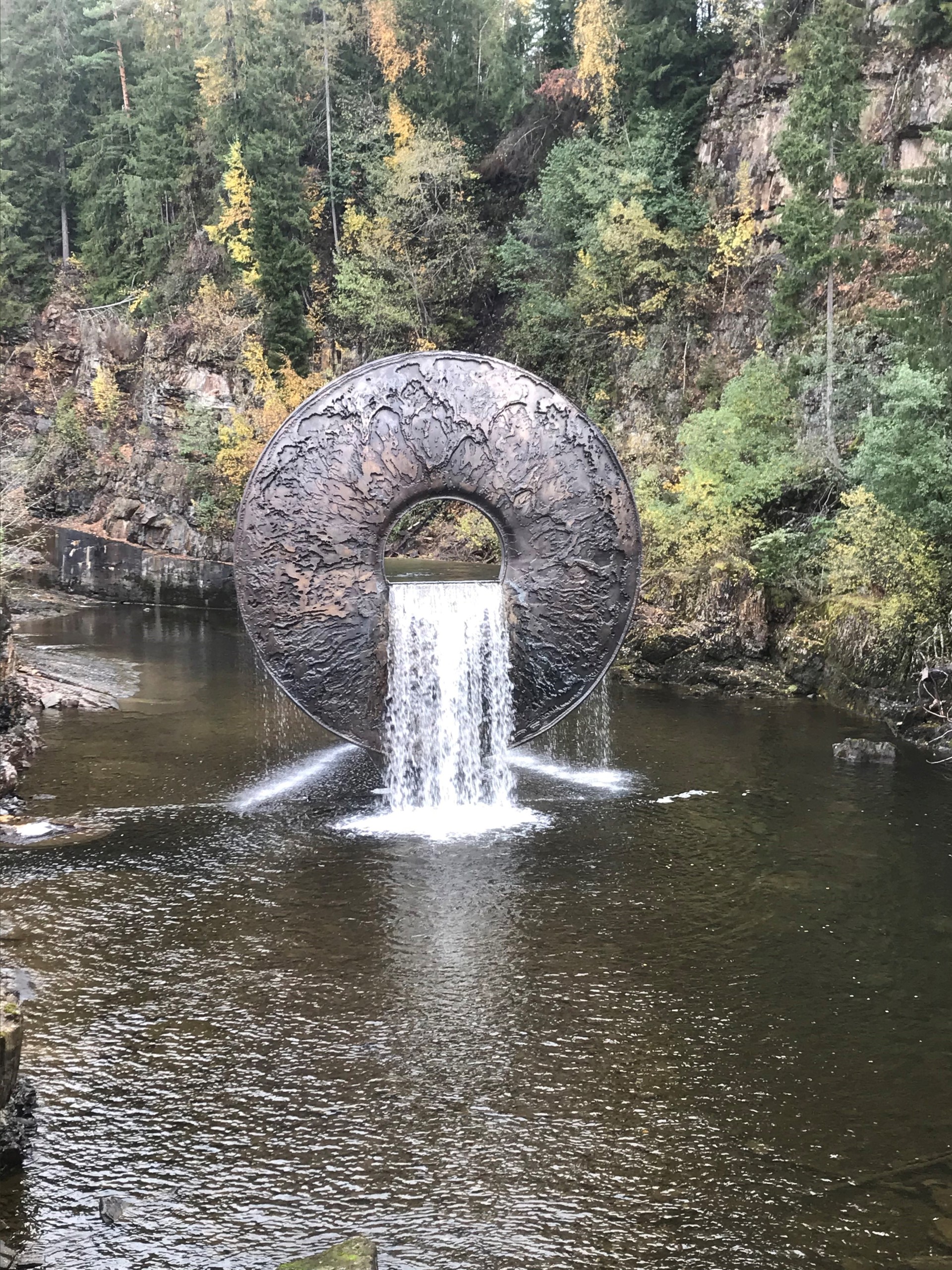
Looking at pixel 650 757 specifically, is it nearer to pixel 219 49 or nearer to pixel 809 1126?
pixel 809 1126

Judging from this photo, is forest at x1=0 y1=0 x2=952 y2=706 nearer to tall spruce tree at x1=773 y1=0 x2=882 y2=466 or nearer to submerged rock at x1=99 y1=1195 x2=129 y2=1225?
tall spruce tree at x1=773 y1=0 x2=882 y2=466

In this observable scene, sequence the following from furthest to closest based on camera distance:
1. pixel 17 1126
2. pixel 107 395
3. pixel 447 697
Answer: pixel 107 395 → pixel 447 697 → pixel 17 1126

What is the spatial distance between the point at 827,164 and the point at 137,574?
59.4ft

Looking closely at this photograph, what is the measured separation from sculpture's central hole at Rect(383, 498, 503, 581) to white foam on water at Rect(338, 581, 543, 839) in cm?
1014

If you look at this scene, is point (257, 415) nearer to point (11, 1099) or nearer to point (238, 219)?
point (238, 219)

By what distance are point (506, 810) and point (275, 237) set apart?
2180 centimetres

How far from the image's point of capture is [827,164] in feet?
58.6

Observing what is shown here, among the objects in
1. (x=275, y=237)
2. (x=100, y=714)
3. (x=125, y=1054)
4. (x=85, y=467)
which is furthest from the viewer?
(x=85, y=467)

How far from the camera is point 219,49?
32.7 meters

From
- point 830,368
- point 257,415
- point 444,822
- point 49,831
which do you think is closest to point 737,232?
point 830,368

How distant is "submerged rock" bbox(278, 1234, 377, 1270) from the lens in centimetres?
466

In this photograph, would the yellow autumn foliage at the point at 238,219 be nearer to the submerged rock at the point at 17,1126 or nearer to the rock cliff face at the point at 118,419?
the rock cliff face at the point at 118,419

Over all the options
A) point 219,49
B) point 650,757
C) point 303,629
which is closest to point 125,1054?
point 303,629

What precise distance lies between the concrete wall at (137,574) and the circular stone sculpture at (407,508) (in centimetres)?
1602
